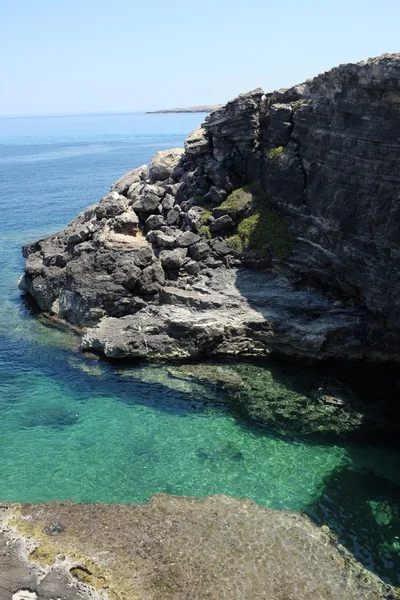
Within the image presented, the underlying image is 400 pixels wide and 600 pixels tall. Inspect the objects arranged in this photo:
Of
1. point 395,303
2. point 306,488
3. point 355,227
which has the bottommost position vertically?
point 306,488

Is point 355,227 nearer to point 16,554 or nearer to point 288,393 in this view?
point 288,393

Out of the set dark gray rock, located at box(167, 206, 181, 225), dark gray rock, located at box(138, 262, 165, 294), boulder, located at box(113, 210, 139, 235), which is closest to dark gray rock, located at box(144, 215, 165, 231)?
dark gray rock, located at box(167, 206, 181, 225)

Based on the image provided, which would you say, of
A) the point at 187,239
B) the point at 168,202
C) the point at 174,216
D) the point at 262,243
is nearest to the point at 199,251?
the point at 187,239

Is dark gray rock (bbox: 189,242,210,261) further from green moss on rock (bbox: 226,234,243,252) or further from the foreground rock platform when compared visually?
the foreground rock platform

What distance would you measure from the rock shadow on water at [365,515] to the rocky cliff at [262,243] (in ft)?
33.1

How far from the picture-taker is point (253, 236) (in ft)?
Result: 127

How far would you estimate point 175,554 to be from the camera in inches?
755

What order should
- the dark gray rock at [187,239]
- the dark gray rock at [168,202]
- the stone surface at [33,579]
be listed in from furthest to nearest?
the dark gray rock at [168,202] < the dark gray rock at [187,239] < the stone surface at [33,579]

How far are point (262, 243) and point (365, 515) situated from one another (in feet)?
69.2

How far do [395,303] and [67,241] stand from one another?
1079 inches

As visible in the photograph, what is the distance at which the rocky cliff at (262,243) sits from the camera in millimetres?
29625

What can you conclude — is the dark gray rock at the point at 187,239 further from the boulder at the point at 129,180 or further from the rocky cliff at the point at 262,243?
the boulder at the point at 129,180

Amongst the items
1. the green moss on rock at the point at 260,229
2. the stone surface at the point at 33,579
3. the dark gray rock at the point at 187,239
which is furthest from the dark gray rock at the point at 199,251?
the stone surface at the point at 33,579

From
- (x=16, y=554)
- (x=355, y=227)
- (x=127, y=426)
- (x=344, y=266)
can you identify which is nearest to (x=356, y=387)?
(x=344, y=266)
